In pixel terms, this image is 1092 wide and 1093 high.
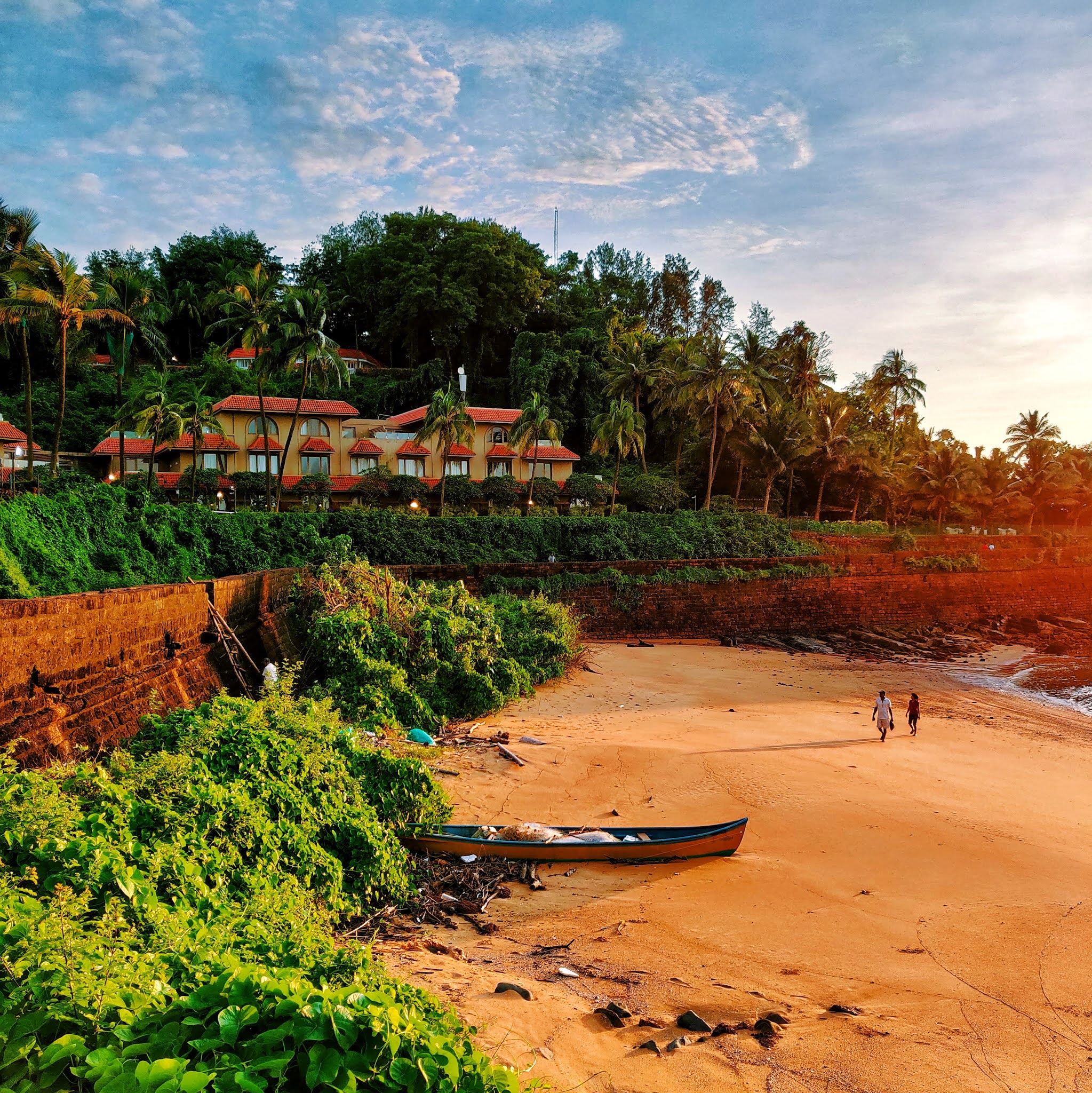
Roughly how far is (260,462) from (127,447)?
251 inches

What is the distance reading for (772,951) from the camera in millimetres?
6219

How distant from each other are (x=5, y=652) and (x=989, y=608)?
122ft

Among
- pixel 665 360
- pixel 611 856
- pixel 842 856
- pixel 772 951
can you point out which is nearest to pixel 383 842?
pixel 611 856

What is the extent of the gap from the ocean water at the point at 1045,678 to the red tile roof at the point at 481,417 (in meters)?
26.8

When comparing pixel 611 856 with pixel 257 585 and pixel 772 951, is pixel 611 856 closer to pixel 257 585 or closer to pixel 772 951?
pixel 772 951

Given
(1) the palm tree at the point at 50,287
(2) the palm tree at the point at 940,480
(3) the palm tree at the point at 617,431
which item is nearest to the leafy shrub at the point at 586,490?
(3) the palm tree at the point at 617,431

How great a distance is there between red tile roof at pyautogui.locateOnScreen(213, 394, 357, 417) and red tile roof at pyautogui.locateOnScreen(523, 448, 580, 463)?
9.76 meters

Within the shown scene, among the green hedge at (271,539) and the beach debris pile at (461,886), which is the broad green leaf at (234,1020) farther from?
the green hedge at (271,539)

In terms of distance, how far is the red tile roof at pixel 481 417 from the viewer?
137 ft

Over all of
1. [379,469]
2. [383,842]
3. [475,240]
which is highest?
[475,240]

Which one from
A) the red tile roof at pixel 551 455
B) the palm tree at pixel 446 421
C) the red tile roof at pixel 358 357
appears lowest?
the red tile roof at pixel 551 455

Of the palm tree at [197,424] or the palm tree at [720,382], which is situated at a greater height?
the palm tree at [720,382]

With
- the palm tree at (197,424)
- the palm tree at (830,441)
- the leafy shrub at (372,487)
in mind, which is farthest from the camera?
the palm tree at (830,441)

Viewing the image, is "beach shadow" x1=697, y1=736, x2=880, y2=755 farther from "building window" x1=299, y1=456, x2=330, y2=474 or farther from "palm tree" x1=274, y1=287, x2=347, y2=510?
"building window" x1=299, y1=456, x2=330, y2=474
